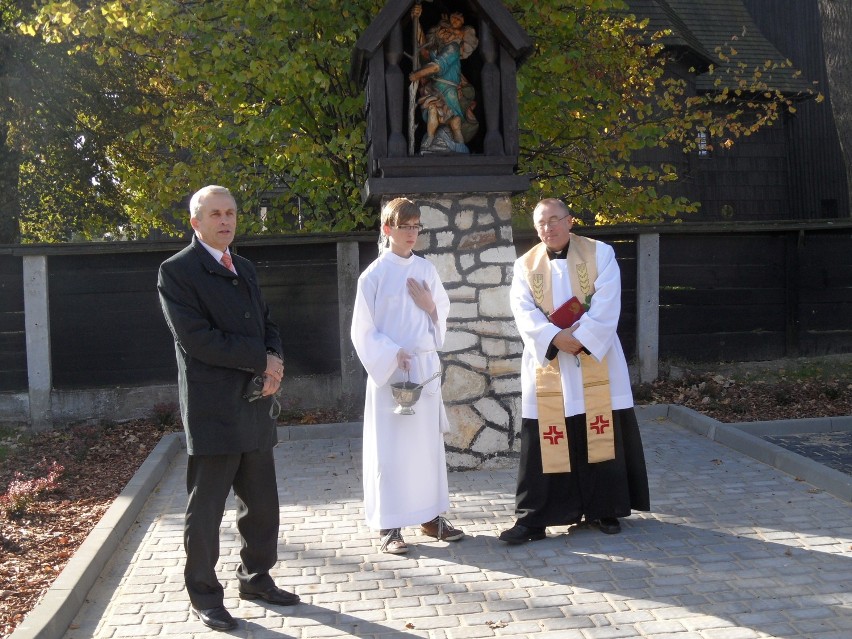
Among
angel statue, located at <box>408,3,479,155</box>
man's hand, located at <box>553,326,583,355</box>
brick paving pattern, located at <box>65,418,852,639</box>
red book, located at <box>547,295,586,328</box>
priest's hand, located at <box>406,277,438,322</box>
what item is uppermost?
angel statue, located at <box>408,3,479,155</box>

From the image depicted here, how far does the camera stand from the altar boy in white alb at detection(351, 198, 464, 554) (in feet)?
19.1

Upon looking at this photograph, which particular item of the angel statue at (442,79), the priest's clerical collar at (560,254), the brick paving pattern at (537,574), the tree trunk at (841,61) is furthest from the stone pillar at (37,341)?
the tree trunk at (841,61)

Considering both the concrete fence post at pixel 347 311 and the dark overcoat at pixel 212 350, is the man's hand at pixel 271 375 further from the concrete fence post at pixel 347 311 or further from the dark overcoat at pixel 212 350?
the concrete fence post at pixel 347 311

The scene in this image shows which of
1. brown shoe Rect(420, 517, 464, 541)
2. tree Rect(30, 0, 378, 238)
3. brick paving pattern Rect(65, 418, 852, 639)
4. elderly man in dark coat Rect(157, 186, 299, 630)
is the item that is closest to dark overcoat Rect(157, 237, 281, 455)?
elderly man in dark coat Rect(157, 186, 299, 630)

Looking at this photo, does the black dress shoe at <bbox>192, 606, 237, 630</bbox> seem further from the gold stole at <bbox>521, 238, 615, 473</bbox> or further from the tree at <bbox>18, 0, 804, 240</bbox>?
the tree at <bbox>18, 0, 804, 240</bbox>

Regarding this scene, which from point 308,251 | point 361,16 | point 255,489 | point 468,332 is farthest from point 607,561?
point 361,16

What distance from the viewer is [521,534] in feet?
19.2

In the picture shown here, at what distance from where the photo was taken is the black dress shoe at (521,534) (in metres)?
5.84

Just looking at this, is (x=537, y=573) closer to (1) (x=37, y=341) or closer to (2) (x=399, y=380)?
(2) (x=399, y=380)

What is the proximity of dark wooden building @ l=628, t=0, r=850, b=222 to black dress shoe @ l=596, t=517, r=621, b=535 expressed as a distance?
17663 millimetres

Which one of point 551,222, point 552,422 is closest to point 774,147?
point 551,222

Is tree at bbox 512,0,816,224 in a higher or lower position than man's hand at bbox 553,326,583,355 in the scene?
higher

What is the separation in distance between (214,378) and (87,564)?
1.50m

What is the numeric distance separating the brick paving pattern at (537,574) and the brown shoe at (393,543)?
0.07 metres
